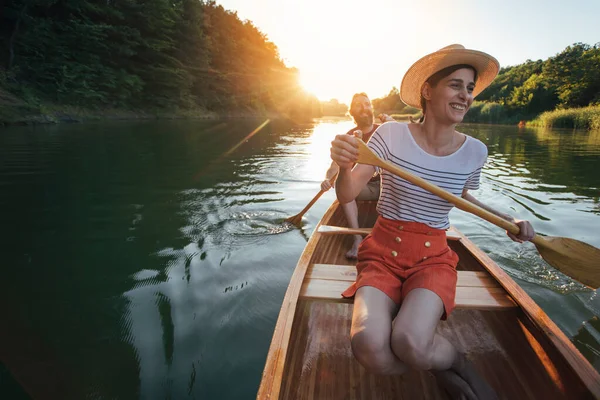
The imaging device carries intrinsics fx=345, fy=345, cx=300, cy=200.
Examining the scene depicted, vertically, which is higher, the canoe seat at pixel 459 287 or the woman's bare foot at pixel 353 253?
the canoe seat at pixel 459 287

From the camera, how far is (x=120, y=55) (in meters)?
22.3

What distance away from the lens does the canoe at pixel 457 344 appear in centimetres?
162

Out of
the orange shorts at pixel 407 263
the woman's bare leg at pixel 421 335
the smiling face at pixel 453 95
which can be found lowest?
the woman's bare leg at pixel 421 335

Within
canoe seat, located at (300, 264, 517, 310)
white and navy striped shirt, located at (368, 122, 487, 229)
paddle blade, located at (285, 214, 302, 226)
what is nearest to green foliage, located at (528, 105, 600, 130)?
paddle blade, located at (285, 214, 302, 226)

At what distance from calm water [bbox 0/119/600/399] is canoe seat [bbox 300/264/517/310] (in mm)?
555

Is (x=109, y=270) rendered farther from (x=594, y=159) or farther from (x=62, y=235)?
(x=594, y=159)

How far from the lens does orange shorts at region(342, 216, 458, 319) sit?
1.69m

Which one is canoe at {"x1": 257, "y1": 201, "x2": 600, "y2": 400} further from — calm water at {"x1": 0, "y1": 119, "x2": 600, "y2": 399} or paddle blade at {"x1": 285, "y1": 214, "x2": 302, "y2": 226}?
paddle blade at {"x1": 285, "y1": 214, "x2": 302, "y2": 226}

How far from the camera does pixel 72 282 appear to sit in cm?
300

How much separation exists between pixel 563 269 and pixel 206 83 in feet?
104

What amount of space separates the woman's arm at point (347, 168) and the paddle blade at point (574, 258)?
1150 mm

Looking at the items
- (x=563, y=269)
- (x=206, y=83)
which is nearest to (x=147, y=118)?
(x=206, y=83)

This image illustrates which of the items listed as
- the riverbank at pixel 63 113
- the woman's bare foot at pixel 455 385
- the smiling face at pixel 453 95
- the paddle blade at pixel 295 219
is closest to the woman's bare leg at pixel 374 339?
the woman's bare foot at pixel 455 385

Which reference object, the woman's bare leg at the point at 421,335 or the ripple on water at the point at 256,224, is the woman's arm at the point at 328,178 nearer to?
the ripple on water at the point at 256,224
